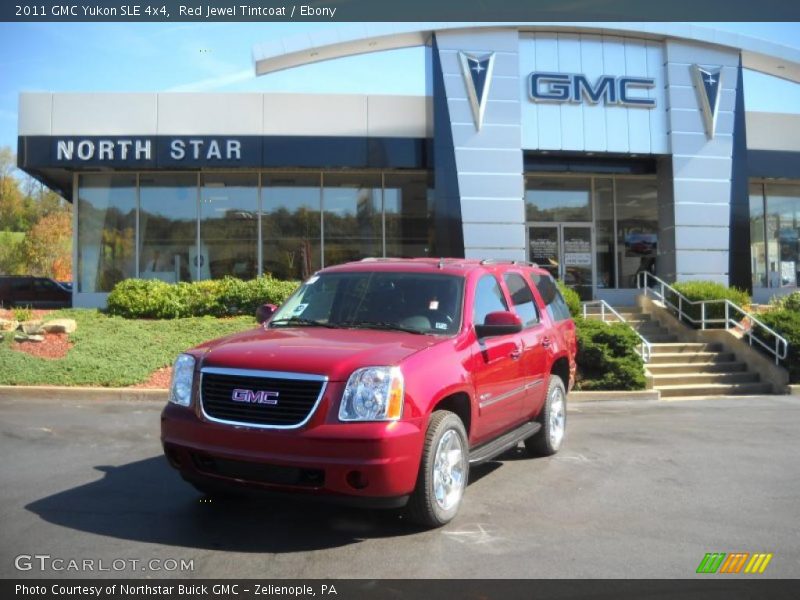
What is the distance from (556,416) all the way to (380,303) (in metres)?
2.64

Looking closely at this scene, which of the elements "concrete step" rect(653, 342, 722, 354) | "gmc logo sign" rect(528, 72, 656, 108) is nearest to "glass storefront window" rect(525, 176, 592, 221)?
"gmc logo sign" rect(528, 72, 656, 108)

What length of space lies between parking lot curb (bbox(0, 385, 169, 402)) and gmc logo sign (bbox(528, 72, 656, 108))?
1194 centimetres

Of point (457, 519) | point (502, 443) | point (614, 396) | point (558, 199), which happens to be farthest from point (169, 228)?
point (457, 519)

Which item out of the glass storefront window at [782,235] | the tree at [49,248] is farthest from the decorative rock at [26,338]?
the tree at [49,248]

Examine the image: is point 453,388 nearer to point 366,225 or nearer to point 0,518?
point 0,518

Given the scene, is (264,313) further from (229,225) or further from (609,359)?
(229,225)

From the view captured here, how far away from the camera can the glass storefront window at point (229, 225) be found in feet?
62.3

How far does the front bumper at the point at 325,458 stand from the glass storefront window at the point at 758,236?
21.0 metres

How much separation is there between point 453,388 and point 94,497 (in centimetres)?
289

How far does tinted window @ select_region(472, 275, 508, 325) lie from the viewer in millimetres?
5641

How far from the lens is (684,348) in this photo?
14.7 m

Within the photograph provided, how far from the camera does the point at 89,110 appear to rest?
17.2 meters

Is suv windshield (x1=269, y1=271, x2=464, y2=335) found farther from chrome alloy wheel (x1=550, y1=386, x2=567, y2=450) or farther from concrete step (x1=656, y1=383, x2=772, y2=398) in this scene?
concrete step (x1=656, y1=383, x2=772, y2=398)

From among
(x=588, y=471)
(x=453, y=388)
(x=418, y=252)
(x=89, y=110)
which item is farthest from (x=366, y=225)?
(x=453, y=388)
